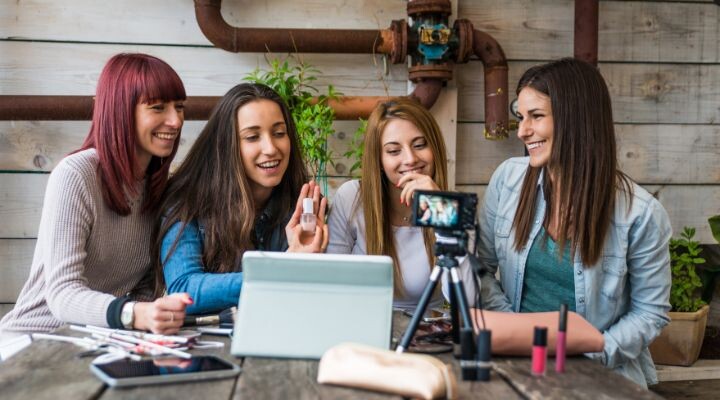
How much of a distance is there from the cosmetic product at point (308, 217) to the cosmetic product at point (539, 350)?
729mm

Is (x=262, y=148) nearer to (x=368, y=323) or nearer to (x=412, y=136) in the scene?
(x=412, y=136)

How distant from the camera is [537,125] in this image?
1917 mm

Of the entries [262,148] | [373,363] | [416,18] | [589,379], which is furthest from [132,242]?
[416,18]

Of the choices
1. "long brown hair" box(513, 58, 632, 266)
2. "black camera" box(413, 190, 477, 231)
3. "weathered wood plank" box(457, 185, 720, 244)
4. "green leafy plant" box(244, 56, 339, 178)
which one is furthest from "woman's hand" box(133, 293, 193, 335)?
"weathered wood plank" box(457, 185, 720, 244)

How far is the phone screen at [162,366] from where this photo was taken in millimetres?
1119

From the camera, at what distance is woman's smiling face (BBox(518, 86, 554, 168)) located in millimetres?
1903

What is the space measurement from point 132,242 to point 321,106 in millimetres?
1004

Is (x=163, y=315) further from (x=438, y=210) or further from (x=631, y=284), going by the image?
(x=631, y=284)

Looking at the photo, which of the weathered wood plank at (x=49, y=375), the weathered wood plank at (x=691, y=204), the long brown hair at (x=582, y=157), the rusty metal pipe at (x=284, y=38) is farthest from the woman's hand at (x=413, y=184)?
the weathered wood plank at (x=691, y=204)

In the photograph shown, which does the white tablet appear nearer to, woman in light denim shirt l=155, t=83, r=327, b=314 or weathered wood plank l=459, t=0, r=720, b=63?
woman in light denim shirt l=155, t=83, r=327, b=314

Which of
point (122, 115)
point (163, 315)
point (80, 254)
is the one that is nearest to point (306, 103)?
point (122, 115)

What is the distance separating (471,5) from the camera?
2928 mm

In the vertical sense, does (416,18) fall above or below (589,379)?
above

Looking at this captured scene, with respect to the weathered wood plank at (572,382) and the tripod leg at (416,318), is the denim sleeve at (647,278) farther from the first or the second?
the tripod leg at (416,318)
